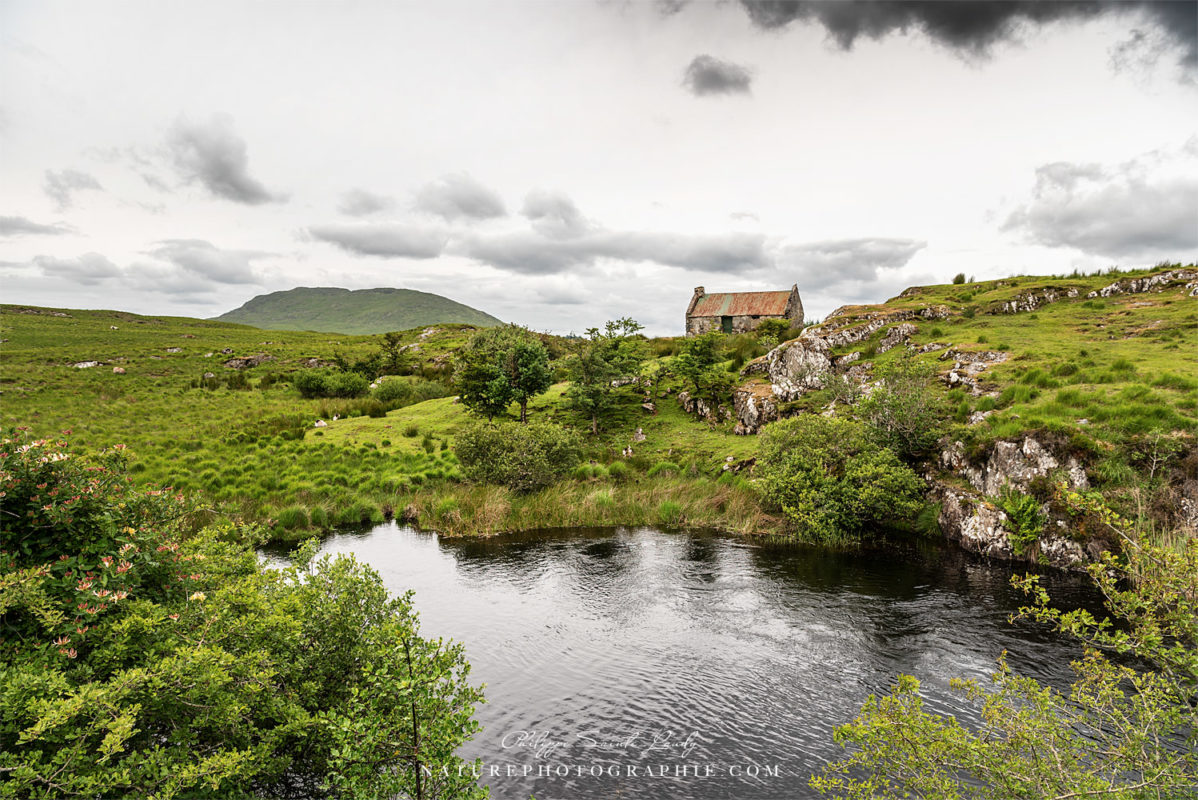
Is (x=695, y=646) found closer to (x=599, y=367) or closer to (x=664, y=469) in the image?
(x=664, y=469)

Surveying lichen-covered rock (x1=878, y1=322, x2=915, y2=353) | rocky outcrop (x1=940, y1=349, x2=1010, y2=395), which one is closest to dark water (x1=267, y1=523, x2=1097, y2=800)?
rocky outcrop (x1=940, y1=349, x2=1010, y2=395)

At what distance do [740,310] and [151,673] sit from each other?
242 feet

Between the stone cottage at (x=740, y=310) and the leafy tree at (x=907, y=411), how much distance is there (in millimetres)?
43972

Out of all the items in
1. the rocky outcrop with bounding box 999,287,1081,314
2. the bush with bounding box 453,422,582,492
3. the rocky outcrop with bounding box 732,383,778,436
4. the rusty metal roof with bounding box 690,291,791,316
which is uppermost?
the rusty metal roof with bounding box 690,291,791,316

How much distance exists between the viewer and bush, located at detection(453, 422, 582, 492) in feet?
105

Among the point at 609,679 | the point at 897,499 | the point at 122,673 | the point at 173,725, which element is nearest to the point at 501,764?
the point at 609,679

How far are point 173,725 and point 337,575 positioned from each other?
3.62 meters

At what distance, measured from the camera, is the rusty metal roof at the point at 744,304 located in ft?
239

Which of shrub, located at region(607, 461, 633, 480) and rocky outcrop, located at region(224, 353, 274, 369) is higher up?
rocky outcrop, located at region(224, 353, 274, 369)

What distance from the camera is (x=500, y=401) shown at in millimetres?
43344

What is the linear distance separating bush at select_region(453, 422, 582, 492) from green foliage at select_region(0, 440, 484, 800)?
23052 mm

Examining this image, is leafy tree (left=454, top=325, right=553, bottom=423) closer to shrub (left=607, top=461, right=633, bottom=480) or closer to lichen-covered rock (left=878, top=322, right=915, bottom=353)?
shrub (left=607, top=461, right=633, bottom=480)

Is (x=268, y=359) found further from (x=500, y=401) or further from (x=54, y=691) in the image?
(x=54, y=691)

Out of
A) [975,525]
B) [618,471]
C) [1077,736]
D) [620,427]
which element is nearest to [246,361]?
[620,427]
